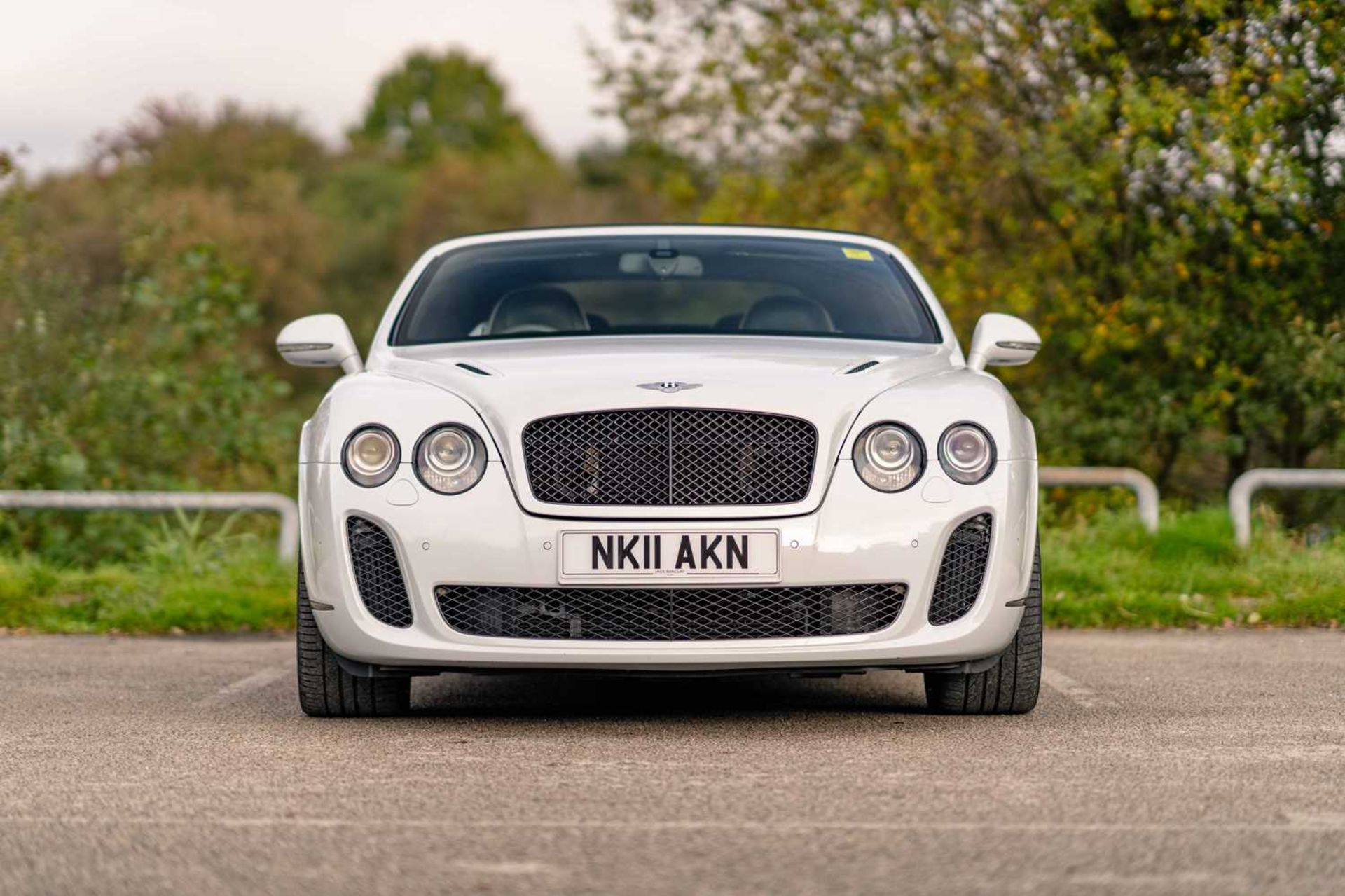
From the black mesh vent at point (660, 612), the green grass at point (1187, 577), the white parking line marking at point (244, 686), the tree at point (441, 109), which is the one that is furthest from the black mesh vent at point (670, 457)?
the tree at point (441, 109)

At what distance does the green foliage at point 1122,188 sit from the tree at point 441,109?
257ft

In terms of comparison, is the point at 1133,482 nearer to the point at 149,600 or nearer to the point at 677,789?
the point at 149,600

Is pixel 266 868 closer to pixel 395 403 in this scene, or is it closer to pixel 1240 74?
pixel 395 403

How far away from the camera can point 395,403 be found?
5684 millimetres

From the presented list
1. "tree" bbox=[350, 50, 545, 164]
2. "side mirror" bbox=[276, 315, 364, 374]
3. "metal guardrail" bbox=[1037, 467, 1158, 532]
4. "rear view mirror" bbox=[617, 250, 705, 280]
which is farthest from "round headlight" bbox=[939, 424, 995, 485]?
"tree" bbox=[350, 50, 545, 164]

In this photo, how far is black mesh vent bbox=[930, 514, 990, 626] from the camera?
558 cm

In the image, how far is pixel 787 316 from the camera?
6828mm

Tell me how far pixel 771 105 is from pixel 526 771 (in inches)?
475

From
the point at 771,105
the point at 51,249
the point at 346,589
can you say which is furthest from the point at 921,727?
the point at 771,105

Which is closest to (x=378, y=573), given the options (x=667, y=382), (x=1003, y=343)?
(x=667, y=382)

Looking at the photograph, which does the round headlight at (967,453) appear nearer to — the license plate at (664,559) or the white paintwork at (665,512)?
the white paintwork at (665,512)

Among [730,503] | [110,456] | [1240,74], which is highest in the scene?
[1240,74]

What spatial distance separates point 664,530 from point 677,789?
0.93m

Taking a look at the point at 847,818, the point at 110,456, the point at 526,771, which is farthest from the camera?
the point at 110,456
